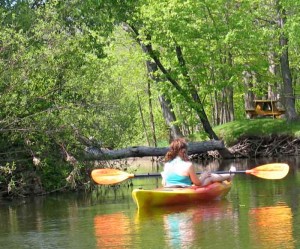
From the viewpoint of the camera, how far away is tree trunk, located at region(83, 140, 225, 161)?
1772 centimetres

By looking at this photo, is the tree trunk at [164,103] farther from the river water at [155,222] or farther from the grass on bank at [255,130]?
the river water at [155,222]

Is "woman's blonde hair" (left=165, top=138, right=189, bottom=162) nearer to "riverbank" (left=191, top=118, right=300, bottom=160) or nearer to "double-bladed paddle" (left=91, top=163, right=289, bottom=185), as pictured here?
"double-bladed paddle" (left=91, top=163, right=289, bottom=185)

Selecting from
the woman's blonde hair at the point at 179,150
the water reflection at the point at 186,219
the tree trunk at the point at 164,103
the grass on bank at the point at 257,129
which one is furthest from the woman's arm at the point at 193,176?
the tree trunk at the point at 164,103

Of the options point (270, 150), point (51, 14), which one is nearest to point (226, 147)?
point (270, 150)

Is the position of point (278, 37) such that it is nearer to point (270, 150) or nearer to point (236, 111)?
point (270, 150)

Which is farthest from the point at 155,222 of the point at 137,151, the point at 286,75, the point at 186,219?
the point at 286,75

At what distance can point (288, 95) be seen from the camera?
33000mm

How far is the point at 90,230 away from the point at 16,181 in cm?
497

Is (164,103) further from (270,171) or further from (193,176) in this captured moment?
(193,176)

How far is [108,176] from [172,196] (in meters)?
2.46

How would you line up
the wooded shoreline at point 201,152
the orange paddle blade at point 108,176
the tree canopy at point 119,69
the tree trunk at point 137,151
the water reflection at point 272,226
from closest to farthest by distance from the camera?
the water reflection at point 272,226 < the orange paddle blade at point 108,176 < the tree canopy at point 119,69 < the wooded shoreline at point 201,152 < the tree trunk at point 137,151

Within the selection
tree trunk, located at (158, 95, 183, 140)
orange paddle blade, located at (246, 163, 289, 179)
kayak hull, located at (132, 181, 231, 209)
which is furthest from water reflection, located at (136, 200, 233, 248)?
tree trunk, located at (158, 95, 183, 140)

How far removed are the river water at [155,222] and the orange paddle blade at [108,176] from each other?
43 centimetres

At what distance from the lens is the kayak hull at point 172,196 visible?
13086 millimetres
